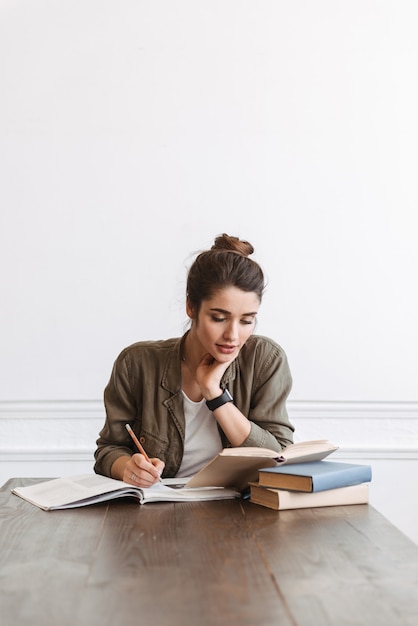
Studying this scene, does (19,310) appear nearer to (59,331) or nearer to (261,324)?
(59,331)

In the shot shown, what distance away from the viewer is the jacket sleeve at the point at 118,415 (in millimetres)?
2209

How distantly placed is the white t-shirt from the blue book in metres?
0.43

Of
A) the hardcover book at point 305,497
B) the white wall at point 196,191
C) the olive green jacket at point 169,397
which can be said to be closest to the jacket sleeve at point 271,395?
the olive green jacket at point 169,397

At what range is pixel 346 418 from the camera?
3277 millimetres

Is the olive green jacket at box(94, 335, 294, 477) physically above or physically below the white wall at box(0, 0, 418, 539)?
below

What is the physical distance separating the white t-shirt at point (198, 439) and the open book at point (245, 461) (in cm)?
30

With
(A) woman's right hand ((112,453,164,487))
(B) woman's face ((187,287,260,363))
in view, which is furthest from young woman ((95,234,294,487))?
(A) woman's right hand ((112,453,164,487))

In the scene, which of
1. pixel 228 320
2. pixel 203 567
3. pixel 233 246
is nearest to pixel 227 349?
pixel 228 320

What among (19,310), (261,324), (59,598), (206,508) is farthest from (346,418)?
(59,598)

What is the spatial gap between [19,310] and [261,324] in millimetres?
920

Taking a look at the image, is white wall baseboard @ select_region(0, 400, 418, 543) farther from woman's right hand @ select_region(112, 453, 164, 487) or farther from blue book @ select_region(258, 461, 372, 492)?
blue book @ select_region(258, 461, 372, 492)

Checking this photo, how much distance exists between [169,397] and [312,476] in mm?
652

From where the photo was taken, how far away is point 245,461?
6.00 feet

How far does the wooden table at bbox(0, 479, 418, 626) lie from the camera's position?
1.08m
